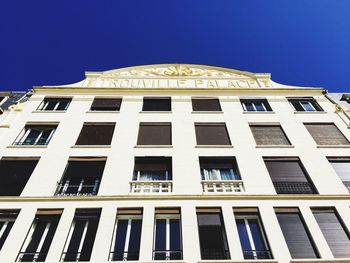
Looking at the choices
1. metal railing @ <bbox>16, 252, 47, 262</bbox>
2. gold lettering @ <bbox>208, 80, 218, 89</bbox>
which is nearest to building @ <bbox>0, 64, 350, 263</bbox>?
metal railing @ <bbox>16, 252, 47, 262</bbox>

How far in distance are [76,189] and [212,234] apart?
15.0 feet

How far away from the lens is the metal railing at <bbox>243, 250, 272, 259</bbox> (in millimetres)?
7000

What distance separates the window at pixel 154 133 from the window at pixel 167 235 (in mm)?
3503

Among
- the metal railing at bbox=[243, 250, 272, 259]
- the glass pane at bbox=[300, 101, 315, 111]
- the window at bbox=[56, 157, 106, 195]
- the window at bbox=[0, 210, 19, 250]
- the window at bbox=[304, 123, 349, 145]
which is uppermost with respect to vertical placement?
the glass pane at bbox=[300, 101, 315, 111]

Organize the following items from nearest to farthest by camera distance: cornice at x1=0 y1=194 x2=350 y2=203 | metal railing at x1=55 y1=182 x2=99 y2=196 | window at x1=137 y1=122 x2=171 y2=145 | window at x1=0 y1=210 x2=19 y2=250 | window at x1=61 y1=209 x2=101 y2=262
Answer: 1. window at x1=61 y1=209 x2=101 y2=262
2. window at x1=0 y1=210 x2=19 y2=250
3. cornice at x1=0 y1=194 x2=350 y2=203
4. metal railing at x1=55 y1=182 x2=99 y2=196
5. window at x1=137 y1=122 x2=171 y2=145

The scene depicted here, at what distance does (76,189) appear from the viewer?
29.7ft

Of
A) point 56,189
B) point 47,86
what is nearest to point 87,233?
point 56,189

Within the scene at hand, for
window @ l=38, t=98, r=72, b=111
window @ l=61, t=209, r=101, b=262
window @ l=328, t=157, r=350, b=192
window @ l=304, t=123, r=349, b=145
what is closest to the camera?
window @ l=61, t=209, r=101, b=262

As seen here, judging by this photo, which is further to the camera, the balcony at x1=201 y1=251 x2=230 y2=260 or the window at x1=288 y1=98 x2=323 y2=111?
the window at x1=288 y1=98 x2=323 y2=111

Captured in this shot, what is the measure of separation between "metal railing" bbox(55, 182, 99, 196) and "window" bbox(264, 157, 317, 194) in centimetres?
601

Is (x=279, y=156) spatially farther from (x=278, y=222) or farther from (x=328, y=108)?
(x=328, y=108)

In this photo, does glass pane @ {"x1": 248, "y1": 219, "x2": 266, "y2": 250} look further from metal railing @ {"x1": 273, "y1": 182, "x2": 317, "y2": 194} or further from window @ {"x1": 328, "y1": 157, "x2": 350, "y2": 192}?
window @ {"x1": 328, "y1": 157, "x2": 350, "y2": 192}

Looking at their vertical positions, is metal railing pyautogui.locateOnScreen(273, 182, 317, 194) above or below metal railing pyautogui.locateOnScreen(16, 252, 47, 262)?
above

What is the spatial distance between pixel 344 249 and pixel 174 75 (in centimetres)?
1222
